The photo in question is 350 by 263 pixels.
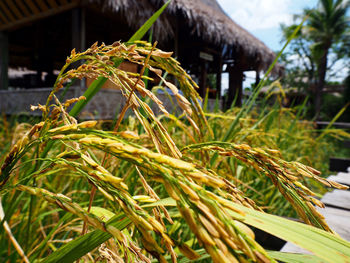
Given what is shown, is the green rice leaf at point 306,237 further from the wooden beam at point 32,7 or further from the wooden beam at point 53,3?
the wooden beam at point 32,7

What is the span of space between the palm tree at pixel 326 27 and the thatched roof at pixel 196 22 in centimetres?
1903

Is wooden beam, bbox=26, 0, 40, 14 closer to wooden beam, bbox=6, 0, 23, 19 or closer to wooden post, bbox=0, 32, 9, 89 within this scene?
wooden beam, bbox=6, 0, 23, 19

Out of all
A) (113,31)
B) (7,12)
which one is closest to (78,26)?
(7,12)

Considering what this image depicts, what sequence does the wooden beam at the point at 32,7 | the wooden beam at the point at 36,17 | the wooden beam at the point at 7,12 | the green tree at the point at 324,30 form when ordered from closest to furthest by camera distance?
Answer: the wooden beam at the point at 36,17, the wooden beam at the point at 32,7, the wooden beam at the point at 7,12, the green tree at the point at 324,30

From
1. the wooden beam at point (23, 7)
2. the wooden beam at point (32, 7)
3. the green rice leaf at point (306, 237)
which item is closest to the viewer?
the green rice leaf at point (306, 237)

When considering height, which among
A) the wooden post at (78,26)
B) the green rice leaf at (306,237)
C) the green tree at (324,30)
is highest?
the green tree at (324,30)

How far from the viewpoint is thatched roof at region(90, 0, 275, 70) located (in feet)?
20.0

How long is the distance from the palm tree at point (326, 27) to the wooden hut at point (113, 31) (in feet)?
57.2

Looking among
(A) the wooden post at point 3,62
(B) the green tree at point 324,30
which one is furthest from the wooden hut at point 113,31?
(B) the green tree at point 324,30

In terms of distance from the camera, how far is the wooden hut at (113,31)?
244 inches

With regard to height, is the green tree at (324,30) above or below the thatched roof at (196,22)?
above

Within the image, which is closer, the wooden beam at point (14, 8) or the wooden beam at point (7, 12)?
the wooden beam at point (14, 8)

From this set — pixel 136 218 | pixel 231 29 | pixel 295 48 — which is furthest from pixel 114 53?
pixel 295 48

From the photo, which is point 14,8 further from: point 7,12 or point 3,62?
point 3,62
